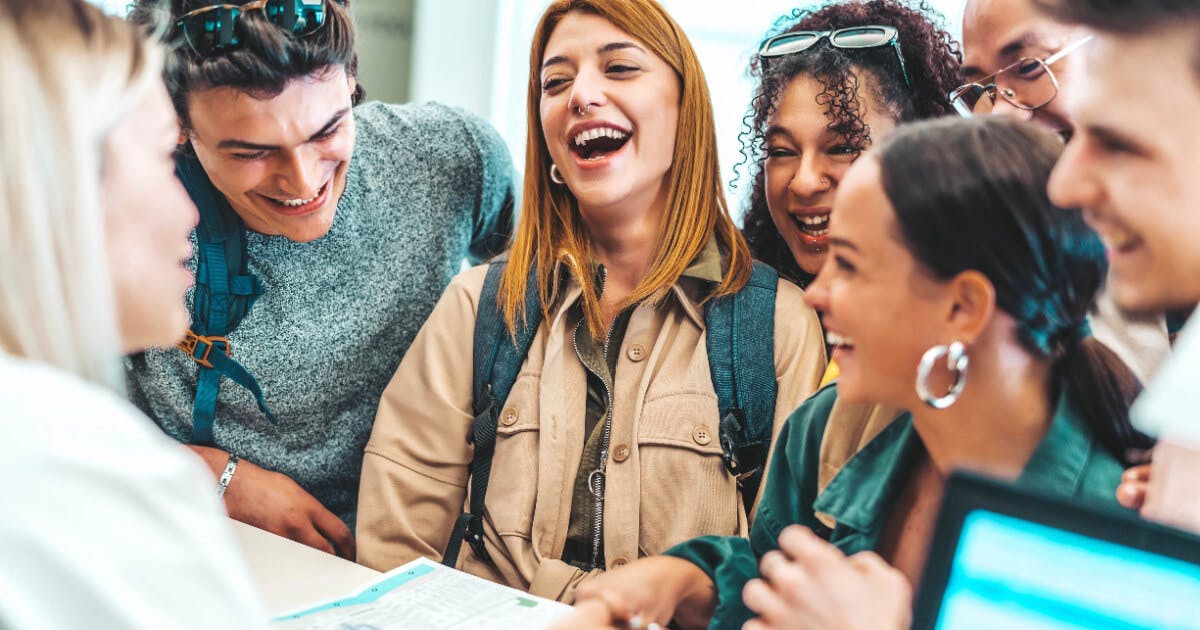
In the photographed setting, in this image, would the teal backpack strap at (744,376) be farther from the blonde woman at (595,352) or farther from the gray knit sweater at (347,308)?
the gray knit sweater at (347,308)

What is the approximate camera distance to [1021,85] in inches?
51.8

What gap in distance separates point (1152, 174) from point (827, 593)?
17.0 inches

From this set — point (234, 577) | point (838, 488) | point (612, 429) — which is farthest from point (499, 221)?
point (234, 577)

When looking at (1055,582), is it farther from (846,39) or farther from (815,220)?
(846,39)

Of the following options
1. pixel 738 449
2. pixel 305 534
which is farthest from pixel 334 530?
pixel 738 449

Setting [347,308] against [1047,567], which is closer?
[1047,567]

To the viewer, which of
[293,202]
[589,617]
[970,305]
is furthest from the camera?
[293,202]

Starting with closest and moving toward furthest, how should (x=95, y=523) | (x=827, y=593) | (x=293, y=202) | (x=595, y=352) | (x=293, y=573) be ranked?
(x=95, y=523) → (x=827, y=593) → (x=293, y=573) → (x=595, y=352) → (x=293, y=202)

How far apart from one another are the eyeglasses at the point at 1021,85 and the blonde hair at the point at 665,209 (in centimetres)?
38

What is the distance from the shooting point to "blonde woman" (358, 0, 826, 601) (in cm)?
138

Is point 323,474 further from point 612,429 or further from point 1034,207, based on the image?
point 1034,207

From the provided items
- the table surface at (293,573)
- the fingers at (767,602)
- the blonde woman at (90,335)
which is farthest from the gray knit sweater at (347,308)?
the fingers at (767,602)

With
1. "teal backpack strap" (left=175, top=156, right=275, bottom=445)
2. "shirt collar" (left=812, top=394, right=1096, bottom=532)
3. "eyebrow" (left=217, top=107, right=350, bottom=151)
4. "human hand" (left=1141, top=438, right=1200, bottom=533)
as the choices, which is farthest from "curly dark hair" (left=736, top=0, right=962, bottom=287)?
"teal backpack strap" (left=175, top=156, right=275, bottom=445)

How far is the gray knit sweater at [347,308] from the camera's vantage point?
5.60 feet
